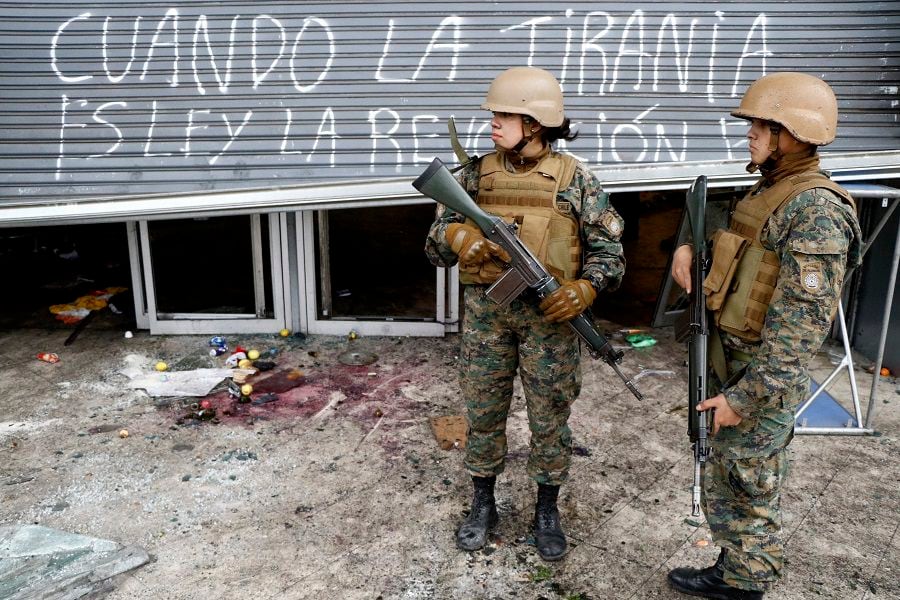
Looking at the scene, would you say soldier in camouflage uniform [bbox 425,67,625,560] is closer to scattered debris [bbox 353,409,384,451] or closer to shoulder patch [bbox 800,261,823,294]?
shoulder patch [bbox 800,261,823,294]

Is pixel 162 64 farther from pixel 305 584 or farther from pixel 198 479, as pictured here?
pixel 305 584

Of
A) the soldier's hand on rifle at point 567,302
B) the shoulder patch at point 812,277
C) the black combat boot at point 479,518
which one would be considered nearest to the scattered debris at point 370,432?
the black combat boot at point 479,518

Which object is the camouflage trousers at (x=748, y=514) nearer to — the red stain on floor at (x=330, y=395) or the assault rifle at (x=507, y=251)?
the assault rifle at (x=507, y=251)

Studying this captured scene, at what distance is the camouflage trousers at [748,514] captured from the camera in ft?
9.08

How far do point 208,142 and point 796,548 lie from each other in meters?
4.29

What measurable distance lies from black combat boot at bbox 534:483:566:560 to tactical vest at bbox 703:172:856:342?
123 cm

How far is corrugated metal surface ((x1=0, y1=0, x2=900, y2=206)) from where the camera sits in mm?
4848

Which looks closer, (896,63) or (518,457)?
(518,457)

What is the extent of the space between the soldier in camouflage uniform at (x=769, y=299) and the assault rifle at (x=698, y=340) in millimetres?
60

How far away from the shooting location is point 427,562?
11.1ft

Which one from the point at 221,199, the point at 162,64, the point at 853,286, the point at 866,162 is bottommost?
the point at 853,286

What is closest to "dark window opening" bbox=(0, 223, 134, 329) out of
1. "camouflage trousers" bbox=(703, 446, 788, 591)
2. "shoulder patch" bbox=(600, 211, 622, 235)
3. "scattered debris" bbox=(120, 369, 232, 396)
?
"scattered debris" bbox=(120, 369, 232, 396)

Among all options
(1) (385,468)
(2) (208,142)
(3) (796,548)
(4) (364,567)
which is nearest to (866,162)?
(3) (796,548)

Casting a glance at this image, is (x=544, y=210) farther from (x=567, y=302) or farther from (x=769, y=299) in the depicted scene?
(x=769, y=299)
